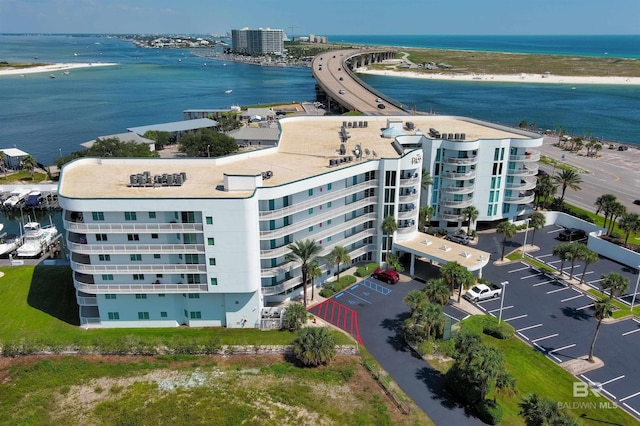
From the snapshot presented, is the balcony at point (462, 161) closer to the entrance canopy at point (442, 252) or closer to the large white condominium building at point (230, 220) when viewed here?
the large white condominium building at point (230, 220)

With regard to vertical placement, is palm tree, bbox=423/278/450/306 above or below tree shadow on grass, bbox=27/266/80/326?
above

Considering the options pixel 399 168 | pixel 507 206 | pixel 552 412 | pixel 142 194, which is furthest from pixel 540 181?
pixel 142 194

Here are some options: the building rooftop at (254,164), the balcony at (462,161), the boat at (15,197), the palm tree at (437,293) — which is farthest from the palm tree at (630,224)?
the boat at (15,197)

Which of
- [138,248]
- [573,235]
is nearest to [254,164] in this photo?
[138,248]

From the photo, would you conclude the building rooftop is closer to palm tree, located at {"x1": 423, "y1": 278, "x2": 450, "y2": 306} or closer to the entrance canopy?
the entrance canopy

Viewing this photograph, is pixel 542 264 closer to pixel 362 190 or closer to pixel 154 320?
pixel 362 190

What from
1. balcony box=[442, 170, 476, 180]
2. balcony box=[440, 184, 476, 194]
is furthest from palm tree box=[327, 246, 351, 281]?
balcony box=[442, 170, 476, 180]

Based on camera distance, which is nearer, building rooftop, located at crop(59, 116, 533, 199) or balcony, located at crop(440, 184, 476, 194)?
building rooftop, located at crop(59, 116, 533, 199)

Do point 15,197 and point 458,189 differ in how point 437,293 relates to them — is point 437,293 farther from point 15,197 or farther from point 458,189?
point 15,197
